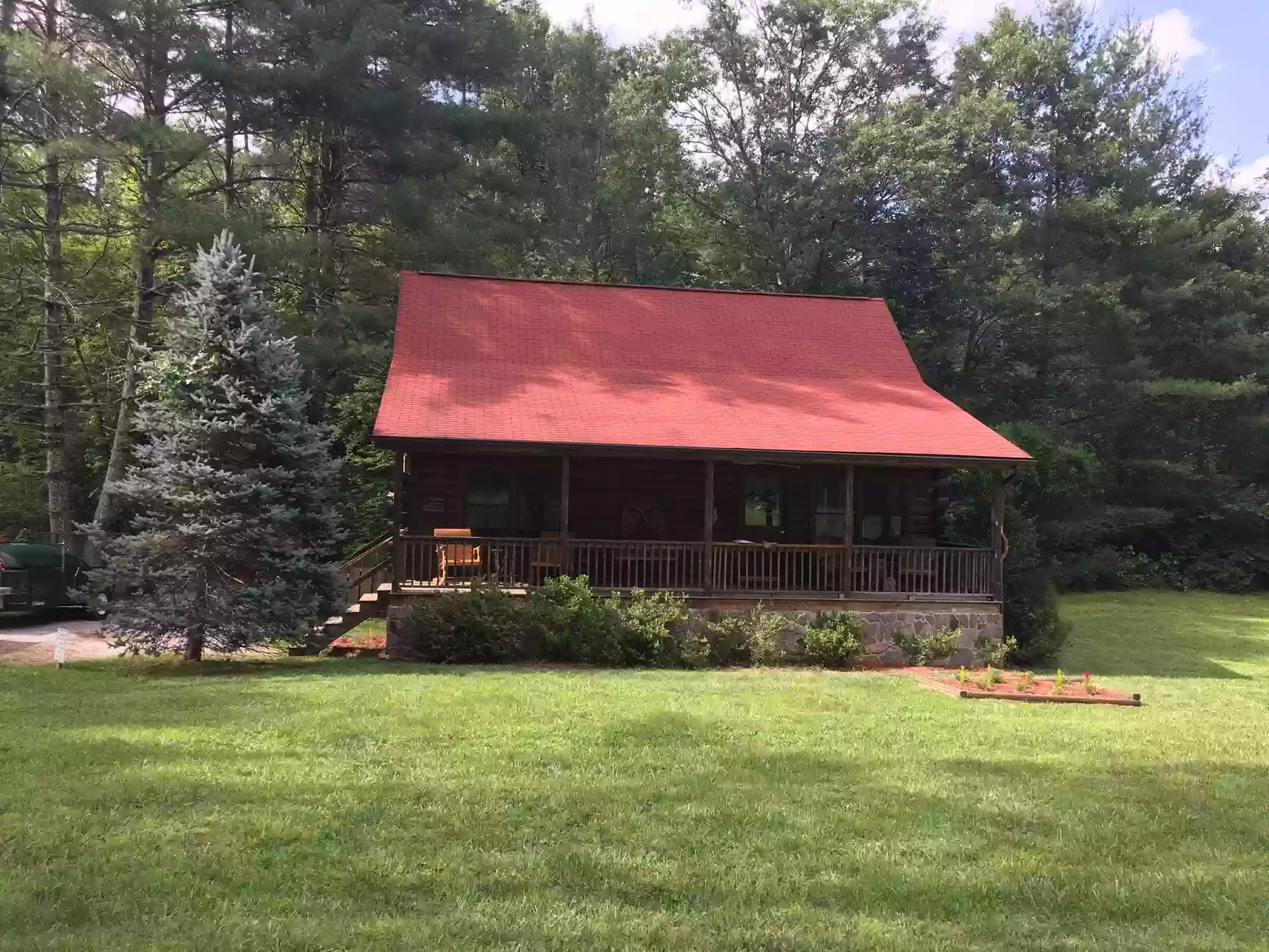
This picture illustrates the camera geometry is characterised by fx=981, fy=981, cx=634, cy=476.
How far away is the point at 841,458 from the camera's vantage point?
15250 millimetres

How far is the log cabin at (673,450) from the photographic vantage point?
15297 millimetres

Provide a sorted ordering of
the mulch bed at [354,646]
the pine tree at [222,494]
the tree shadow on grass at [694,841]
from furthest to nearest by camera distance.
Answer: the mulch bed at [354,646]
the pine tree at [222,494]
the tree shadow on grass at [694,841]

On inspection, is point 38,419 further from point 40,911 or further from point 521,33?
point 40,911

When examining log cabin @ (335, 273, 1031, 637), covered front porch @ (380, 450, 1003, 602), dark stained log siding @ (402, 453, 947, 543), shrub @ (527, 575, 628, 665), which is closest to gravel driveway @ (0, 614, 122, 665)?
log cabin @ (335, 273, 1031, 637)

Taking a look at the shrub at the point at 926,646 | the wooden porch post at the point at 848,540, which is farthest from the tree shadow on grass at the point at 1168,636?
the wooden porch post at the point at 848,540

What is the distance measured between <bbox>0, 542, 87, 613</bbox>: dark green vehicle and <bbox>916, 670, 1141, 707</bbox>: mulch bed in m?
13.6

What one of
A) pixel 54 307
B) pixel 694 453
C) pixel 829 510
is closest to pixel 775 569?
pixel 829 510

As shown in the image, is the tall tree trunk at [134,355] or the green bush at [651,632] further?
the tall tree trunk at [134,355]

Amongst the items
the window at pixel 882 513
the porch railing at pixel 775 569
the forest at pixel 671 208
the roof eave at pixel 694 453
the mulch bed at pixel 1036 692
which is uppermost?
the forest at pixel 671 208

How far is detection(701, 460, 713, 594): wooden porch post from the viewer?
15297 mm

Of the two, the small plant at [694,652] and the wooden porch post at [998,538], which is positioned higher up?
the wooden porch post at [998,538]

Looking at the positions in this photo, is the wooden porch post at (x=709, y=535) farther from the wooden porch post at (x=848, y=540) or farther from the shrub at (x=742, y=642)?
the wooden porch post at (x=848, y=540)

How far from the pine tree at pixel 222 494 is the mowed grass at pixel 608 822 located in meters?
2.17

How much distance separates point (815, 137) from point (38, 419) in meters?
27.1
